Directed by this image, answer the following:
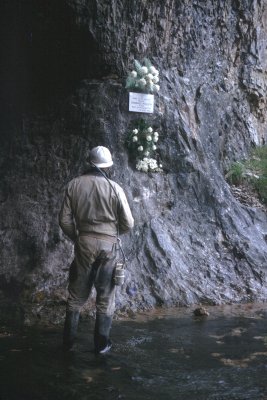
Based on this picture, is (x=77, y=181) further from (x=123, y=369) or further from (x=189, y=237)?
(x=189, y=237)

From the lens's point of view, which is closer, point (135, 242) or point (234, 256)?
point (135, 242)

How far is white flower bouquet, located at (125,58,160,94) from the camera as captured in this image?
974cm

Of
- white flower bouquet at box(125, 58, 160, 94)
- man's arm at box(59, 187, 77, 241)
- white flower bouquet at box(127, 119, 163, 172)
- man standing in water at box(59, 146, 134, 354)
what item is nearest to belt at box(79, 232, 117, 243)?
man standing in water at box(59, 146, 134, 354)

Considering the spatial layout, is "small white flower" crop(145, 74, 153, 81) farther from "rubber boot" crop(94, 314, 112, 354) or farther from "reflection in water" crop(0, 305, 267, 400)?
"rubber boot" crop(94, 314, 112, 354)

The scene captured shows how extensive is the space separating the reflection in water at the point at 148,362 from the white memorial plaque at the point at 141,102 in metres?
3.81

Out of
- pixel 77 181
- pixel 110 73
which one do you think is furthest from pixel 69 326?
pixel 110 73

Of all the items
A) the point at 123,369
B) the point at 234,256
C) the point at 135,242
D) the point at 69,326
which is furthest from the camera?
the point at 234,256

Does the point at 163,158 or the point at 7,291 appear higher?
the point at 163,158

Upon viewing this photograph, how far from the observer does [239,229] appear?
10.3m

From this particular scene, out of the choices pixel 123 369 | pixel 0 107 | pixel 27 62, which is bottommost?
pixel 123 369

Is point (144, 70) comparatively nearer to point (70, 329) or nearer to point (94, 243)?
point (94, 243)

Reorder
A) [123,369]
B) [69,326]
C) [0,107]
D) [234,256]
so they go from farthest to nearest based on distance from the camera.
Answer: [0,107]
[234,256]
[69,326]
[123,369]

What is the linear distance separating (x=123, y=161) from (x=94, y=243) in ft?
11.7

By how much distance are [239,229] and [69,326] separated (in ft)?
15.9
